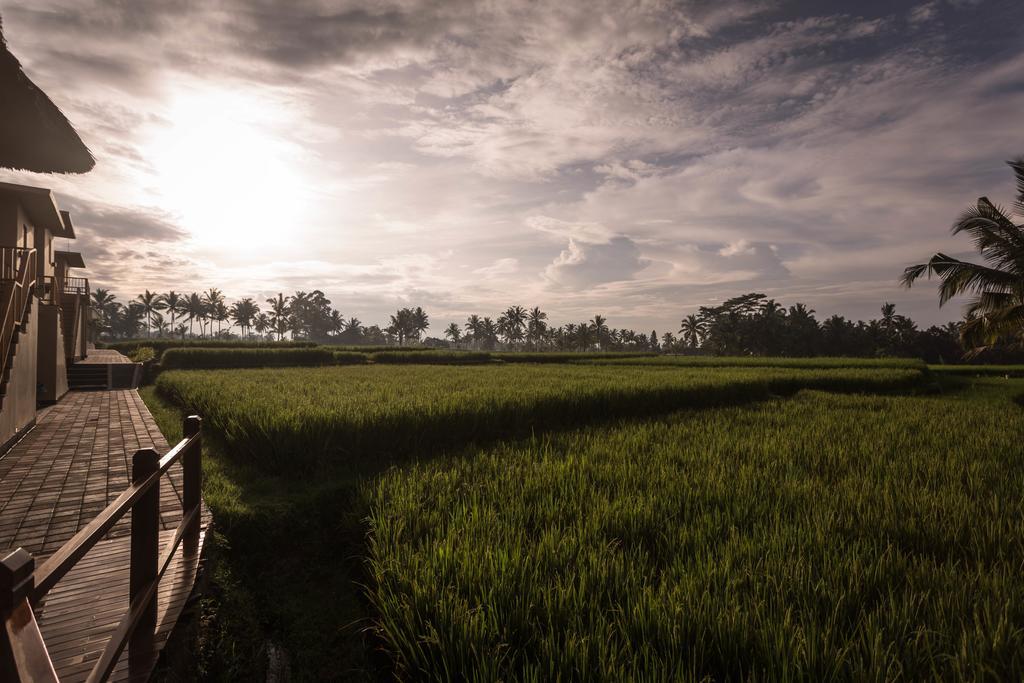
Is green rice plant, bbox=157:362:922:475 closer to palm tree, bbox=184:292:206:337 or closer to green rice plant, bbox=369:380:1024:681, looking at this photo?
green rice plant, bbox=369:380:1024:681

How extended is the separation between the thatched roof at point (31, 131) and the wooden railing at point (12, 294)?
265cm

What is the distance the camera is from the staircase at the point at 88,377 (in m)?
15.1

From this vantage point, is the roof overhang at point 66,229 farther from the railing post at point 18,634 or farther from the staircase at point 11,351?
the railing post at point 18,634

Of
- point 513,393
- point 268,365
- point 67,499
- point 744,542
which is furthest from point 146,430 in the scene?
point 268,365

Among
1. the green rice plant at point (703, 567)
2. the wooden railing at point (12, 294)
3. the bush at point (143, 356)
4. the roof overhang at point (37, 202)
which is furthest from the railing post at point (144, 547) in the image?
the bush at point (143, 356)

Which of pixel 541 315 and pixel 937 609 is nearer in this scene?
pixel 937 609

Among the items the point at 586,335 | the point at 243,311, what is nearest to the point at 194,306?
the point at 243,311

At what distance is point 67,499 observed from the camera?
4.98 metres

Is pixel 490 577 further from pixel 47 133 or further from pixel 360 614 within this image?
pixel 47 133

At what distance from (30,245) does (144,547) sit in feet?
52.1

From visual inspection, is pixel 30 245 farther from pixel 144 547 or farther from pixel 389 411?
pixel 144 547

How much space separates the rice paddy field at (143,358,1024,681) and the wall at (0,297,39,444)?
8.59ft

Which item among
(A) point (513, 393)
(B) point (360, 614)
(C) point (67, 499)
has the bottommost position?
(B) point (360, 614)

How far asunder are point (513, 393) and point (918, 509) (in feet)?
23.4
